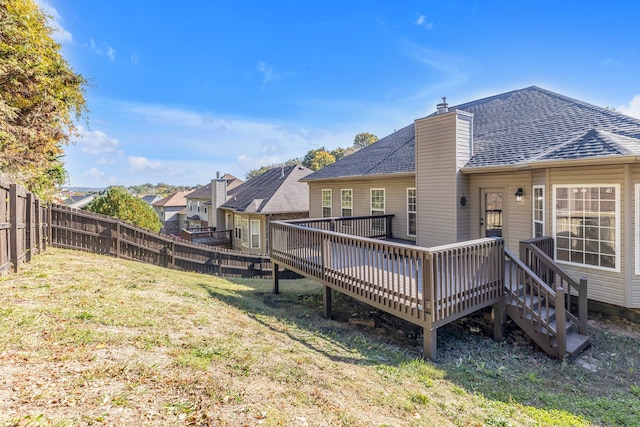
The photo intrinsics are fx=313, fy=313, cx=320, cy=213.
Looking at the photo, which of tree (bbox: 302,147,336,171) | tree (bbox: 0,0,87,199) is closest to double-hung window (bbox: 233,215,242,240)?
tree (bbox: 0,0,87,199)

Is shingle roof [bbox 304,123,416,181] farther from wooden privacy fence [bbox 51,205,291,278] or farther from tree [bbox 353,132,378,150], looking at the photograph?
tree [bbox 353,132,378,150]

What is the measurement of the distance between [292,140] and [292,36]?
3798cm

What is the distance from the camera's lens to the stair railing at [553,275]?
228 inches

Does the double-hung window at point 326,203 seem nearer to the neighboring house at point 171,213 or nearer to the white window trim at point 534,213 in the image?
the white window trim at point 534,213

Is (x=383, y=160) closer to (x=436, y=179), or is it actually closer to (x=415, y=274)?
(x=436, y=179)

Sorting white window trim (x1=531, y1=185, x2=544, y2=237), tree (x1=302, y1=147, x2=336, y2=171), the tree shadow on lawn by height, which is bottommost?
the tree shadow on lawn

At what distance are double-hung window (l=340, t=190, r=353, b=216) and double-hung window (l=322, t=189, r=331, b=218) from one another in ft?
3.11

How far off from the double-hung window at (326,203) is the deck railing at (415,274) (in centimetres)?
768

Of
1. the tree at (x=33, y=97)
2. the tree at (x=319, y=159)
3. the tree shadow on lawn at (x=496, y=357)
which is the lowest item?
the tree shadow on lawn at (x=496, y=357)

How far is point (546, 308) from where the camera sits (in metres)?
5.12

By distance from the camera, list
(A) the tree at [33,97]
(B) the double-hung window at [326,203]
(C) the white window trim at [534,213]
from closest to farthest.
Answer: (C) the white window trim at [534,213], (A) the tree at [33,97], (B) the double-hung window at [326,203]

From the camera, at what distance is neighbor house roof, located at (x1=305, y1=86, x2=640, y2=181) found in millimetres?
6598

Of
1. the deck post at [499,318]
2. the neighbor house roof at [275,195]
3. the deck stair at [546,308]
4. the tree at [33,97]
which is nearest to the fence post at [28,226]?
the tree at [33,97]

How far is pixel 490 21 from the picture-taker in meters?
11.4
